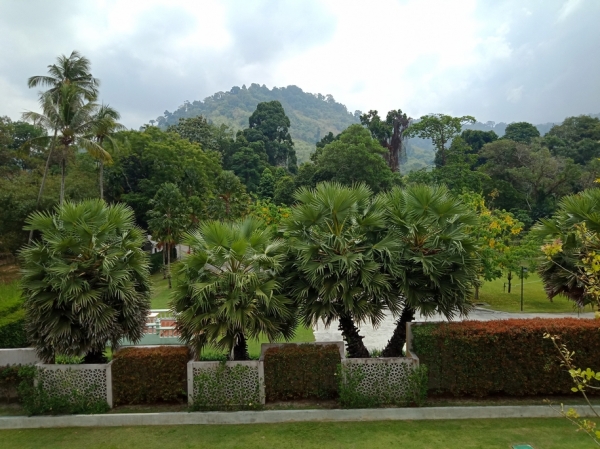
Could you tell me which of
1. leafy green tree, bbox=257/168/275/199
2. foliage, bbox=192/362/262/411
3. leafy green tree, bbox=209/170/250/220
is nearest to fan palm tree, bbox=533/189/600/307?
foliage, bbox=192/362/262/411

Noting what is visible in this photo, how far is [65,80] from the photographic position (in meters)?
23.6

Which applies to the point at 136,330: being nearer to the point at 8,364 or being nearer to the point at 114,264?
the point at 114,264

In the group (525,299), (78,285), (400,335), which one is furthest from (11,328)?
(525,299)

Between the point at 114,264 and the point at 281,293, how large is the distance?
3028mm

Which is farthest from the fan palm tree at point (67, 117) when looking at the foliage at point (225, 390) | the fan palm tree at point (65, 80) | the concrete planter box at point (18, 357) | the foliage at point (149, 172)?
the foliage at point (225, 390)

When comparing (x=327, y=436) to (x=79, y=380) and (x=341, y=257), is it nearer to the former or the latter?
(x=341, y=257)

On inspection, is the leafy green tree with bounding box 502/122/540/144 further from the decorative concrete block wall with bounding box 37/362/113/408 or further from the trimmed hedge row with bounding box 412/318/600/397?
the decorative concrete block wall with bounding box 37/362/113/408

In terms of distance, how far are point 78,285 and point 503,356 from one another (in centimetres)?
742

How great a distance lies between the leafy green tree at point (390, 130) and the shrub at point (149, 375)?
52.3 meters

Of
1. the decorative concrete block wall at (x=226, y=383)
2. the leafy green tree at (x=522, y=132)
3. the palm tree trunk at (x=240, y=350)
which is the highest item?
the leafy green tree at (x=522, y=132)

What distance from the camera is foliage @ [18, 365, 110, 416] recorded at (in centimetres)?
708

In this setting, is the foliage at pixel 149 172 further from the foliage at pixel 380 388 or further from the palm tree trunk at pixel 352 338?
the foliage at pixel 380 388

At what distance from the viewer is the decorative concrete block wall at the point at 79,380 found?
7254 mm

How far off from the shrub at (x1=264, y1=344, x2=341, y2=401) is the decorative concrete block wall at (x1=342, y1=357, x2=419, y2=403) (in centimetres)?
30
